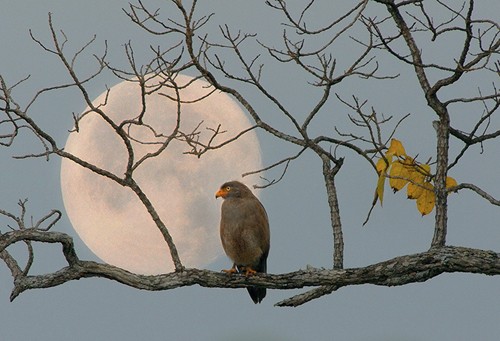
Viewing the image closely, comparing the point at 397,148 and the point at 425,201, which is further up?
the point at 397,148

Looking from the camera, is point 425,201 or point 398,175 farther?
point 425,201

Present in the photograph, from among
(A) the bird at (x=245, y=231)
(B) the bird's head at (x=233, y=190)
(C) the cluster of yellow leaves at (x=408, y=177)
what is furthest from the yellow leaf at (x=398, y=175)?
(B) the bird's head at (x=233, y=190)

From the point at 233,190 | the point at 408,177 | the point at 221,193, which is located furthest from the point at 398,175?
the point at 221,193

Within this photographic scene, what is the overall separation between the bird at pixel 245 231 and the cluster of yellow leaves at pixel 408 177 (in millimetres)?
2022

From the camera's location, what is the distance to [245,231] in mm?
9734

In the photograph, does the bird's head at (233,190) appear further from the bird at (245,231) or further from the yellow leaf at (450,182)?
the yellow leaf at (450,182)

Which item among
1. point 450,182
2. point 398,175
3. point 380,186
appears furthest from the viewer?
point 450,182

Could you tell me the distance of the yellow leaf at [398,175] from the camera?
8109mm

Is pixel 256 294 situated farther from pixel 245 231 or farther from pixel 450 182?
pixel 450 182

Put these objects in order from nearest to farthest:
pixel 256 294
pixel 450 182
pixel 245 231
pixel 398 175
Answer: pixel 398 175
pixel 450 182
pixel 245 231
pixel 256 294

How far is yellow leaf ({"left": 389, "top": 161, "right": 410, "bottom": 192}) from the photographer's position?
811 cm

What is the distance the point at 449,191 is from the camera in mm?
8703

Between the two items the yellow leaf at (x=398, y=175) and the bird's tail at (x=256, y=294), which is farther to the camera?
the bird's tail at (x=256, y=294)

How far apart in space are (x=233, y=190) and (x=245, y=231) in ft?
1.73
